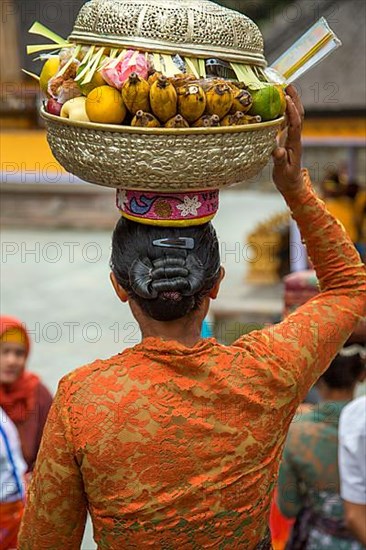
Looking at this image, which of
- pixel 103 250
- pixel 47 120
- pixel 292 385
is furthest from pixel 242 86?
pixel 103 250

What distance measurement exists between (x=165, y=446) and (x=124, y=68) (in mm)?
645

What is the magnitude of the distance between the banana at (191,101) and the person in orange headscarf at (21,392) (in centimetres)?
235

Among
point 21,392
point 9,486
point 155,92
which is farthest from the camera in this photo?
point 21,392

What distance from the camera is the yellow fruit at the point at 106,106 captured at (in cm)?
131

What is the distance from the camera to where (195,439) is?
1.38 metres

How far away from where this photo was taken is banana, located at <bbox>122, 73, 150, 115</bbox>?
4.23ft

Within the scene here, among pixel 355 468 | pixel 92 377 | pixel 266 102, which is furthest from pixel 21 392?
pixel 266 102

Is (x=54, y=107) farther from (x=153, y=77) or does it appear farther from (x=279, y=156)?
(x=279, y=156)

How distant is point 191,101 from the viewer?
4.25ft

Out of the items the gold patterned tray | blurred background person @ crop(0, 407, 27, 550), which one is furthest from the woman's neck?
blurred background person @ crop(0, 407, 27, 550)

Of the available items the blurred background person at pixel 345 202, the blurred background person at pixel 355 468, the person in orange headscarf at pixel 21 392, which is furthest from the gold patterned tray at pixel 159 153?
the blurred background person at pixel 345 202

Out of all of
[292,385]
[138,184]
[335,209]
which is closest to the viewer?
[138,184]

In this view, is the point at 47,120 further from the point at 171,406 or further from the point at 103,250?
the point at 103,250

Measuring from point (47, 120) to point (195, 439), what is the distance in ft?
2.06
